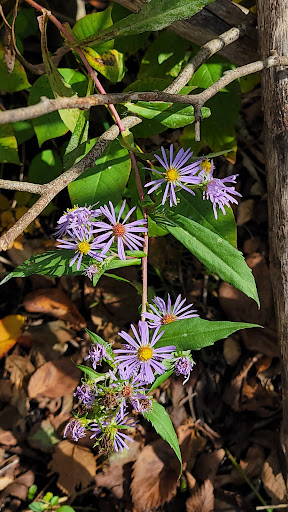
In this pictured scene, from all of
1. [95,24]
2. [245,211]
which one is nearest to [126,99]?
[95,24]

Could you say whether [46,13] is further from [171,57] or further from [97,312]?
[97,312]

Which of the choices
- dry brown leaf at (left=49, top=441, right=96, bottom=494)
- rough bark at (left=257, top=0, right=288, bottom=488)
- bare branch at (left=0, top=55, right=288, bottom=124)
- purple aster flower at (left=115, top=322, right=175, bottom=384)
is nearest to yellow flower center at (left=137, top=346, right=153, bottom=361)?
purple aster flower at (left=115, top=322, right=175, bottom=384)

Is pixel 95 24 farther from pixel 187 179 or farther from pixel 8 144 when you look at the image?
pixel 187 179

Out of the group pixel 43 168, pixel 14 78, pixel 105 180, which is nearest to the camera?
pixel 105 180

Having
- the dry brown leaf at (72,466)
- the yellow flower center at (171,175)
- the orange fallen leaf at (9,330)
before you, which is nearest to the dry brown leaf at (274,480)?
the dry brown leaf at (72,466)

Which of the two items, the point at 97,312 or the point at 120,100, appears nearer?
the point at 120,100

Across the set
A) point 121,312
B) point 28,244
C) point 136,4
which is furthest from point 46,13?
point 121,312

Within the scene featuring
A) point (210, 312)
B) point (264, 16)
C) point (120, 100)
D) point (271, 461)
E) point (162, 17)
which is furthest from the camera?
point (210, 312)

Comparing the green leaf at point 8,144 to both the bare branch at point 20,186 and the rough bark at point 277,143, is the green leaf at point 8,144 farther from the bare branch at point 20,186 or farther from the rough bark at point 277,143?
the rough bark at point 277,143
